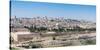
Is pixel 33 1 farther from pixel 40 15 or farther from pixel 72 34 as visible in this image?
pixel 72 34

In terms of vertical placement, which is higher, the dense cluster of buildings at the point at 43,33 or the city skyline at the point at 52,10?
the city skyline at the point at 52,10

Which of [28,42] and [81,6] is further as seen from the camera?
[81,6]

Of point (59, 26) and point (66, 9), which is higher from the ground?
point (66, 9)

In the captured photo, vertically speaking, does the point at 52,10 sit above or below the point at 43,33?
above

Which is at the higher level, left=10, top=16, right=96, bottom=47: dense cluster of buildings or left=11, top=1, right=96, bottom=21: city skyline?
left=11, top=1, right=96, bottom=21: city skyline
